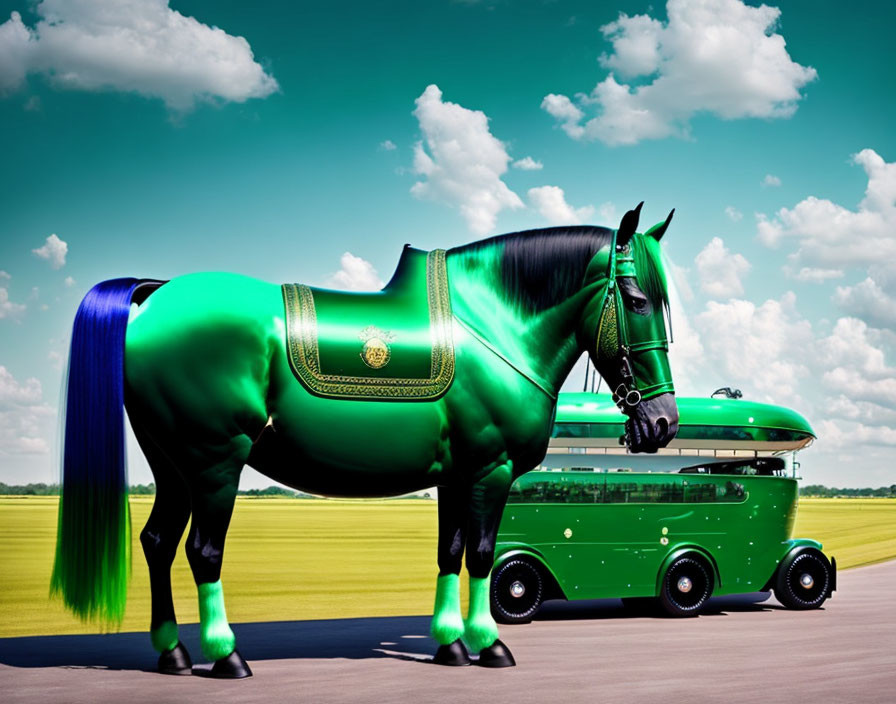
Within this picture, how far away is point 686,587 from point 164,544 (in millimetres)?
9227

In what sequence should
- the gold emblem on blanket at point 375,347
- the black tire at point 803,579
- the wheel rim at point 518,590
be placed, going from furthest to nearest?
the black tire at point 803,579
the wheel rim at point 518,590
the gold emblem on blanket at point 375,347

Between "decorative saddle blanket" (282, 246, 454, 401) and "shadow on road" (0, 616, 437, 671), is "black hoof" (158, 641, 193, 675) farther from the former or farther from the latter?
"decorative saddle blanket" (282, 246, 454, 401)

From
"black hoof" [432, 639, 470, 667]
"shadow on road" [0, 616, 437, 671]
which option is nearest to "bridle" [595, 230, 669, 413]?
"black hoof" [432, 639, 470, 667]

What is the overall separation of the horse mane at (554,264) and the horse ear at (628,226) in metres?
0.09

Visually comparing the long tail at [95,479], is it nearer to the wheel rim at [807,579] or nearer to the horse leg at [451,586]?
the horse leg at [451,586]

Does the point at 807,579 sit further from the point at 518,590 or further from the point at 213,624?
the point at 213,624

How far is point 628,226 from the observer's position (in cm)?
835

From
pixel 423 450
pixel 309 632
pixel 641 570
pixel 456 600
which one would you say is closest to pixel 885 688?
pixel 456 600

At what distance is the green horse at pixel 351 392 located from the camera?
24.4ft

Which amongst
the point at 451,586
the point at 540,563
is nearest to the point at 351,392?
the point at 451,586

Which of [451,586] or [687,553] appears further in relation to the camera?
[687,553]

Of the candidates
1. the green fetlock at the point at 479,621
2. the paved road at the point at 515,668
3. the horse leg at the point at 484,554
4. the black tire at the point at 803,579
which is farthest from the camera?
the black tire at the point at 803,579

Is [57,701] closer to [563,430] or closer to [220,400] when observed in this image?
[220,400]

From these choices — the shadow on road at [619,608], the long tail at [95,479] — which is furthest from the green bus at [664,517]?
the long tail at [95,479]
